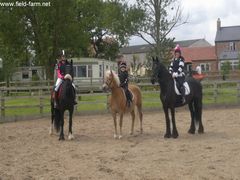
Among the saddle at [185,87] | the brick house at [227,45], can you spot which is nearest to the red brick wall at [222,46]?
the brick house at [227,45]

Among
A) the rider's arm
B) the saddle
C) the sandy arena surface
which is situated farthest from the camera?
the saddle

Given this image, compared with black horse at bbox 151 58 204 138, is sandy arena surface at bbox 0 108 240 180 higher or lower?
lower

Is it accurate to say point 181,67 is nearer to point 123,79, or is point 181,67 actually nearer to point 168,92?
point 168,92

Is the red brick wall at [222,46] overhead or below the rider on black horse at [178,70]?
overhead

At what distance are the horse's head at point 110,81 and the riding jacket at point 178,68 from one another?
4.62 ft

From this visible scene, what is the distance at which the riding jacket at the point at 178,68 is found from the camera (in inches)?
411

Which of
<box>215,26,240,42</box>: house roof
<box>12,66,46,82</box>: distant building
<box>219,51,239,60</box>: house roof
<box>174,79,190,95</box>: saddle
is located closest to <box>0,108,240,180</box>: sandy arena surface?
<box>174,79,190,95</box>: saddle

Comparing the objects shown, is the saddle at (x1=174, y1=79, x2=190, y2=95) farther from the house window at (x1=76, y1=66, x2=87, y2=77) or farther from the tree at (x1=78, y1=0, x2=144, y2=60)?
the house window at (x1=76, y1=66, x2=87, y2=77)

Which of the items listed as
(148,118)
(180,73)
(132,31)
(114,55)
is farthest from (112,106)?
(114,55)

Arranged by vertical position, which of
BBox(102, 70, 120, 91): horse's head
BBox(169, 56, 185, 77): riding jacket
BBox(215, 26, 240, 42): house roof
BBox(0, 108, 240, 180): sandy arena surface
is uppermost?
BBox(215, 26, 240, 42): house roof

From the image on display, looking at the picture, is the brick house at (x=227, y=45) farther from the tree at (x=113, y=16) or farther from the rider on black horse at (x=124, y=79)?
the rider on black horse at (x=124, y=79)

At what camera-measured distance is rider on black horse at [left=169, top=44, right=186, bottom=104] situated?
34.3ft

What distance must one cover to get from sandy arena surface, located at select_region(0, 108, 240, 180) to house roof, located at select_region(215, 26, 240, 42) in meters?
53.4

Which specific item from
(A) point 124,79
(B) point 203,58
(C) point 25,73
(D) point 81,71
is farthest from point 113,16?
(A) point 124,79
